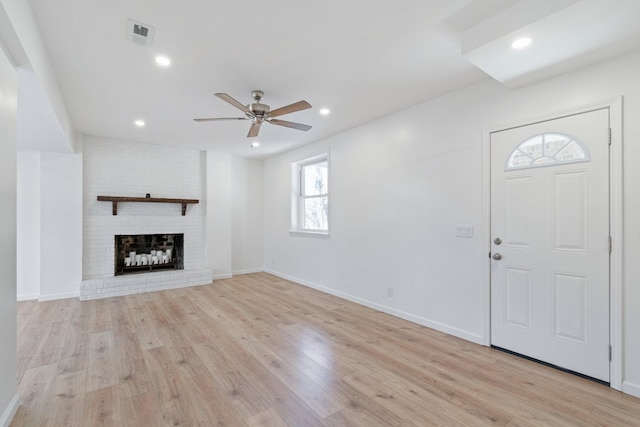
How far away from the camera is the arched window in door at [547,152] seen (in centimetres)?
240

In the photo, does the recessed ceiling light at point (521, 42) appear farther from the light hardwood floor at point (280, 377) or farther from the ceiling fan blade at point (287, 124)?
the light hardwood floor at point (280, 377)

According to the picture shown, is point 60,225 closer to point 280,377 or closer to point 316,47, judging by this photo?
point 280,377

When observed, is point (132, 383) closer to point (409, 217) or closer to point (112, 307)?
point (112, 307)

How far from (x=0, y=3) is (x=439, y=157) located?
3.48 metres

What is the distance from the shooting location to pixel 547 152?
8.38 ft

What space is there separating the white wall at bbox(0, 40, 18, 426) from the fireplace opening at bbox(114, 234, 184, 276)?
3.68 metres

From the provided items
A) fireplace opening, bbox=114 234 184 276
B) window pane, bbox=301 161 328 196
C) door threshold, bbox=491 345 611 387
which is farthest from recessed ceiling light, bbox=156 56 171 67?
door threshold, bbox=491 345 611 387

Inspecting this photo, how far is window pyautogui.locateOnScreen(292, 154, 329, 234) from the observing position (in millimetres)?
5266

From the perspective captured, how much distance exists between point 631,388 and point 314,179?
4618mm

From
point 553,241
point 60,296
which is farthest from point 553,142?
point 60,296

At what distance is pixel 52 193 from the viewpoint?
4.52 m

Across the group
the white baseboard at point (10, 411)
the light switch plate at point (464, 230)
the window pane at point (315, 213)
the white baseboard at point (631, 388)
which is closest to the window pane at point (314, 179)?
the window pane at point (315, 213)

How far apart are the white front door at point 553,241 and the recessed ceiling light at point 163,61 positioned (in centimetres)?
310

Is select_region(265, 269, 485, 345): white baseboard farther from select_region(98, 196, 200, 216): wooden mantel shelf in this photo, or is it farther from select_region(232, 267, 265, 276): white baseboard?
select_region(98, 196, 200, 216): wooden mantel shelf
